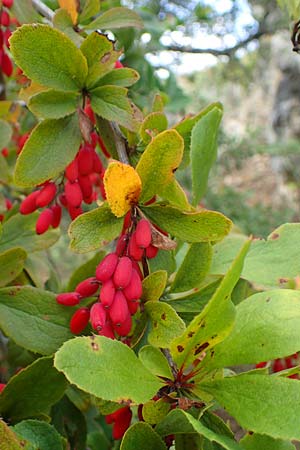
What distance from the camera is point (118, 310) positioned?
0.48 meters

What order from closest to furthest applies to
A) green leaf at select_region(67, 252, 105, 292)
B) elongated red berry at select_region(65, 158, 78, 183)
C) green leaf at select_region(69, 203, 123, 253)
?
green leaf at select_region(69, 203, 123, 253)
elongated red berry at select_region(65, 158, 78, 183)
green leaf at select_region(67, 252, 105, 292)

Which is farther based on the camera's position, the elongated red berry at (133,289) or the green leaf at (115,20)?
the green leaf at (115,20)

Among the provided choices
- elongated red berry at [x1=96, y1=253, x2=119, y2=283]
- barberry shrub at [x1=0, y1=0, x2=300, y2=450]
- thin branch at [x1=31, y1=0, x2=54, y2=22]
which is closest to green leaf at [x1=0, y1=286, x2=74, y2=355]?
barberry shrub at [x1=0, y1=0, x2=300, y2=450]

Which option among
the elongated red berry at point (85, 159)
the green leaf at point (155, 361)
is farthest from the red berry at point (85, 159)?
the green leaf at point (155, 361)

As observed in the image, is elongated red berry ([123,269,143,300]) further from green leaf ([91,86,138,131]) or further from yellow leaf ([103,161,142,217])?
green leaf ([91,86,138,131])

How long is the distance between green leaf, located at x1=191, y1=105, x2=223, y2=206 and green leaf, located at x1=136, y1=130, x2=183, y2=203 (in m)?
0.06

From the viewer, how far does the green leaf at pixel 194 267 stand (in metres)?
0.54

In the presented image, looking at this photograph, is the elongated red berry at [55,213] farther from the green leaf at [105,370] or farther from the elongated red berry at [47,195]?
the green leaf at [105,370]

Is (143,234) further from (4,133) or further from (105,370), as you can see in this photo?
(4,133)

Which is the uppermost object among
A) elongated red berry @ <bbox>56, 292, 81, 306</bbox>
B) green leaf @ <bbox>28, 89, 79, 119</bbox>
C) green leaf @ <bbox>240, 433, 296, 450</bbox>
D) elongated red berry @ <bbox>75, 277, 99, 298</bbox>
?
green leaf @ <bbox>28, 89, 79, 119</bbox>

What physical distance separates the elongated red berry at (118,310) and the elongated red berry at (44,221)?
180 millimetres

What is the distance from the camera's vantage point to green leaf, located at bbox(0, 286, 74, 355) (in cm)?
57

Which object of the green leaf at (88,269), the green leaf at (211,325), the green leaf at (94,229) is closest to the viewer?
the green leaf at (211,325)

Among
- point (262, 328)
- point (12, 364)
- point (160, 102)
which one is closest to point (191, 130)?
point (160, 102)
